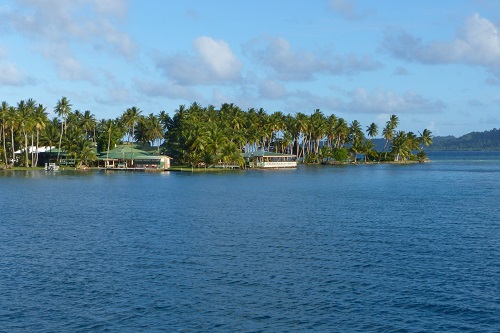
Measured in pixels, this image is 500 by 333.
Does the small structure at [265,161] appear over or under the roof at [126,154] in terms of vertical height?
under

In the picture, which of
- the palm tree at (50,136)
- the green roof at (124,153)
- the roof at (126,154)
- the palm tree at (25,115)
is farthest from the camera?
the green roof at (124,153)

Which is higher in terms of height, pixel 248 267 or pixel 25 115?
pixel 25 115

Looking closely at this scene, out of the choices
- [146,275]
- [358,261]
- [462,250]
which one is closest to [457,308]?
[358,261]

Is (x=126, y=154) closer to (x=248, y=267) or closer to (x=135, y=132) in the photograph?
(x=135, y=132)

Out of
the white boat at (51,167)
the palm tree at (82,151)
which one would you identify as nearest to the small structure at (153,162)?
the palm tree at (82,151)

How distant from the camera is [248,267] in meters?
43.6

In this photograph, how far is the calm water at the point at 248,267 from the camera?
32938mm

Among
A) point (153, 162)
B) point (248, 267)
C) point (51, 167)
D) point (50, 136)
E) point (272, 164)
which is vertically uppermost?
point (50, 136)

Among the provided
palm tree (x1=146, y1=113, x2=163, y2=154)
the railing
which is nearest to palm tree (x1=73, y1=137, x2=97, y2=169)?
palm tree (x1=146, y1=113, x2=163, y2=154)

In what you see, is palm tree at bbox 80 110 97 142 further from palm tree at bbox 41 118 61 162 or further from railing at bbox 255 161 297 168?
railing at bbox 255 161 297 168

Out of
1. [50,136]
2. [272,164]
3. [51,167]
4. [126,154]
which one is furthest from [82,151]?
[272,164]

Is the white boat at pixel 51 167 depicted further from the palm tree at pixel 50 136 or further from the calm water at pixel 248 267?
the calm water at pixel 248 267

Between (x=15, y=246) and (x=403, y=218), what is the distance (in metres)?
41.3

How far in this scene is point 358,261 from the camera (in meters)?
45.4
